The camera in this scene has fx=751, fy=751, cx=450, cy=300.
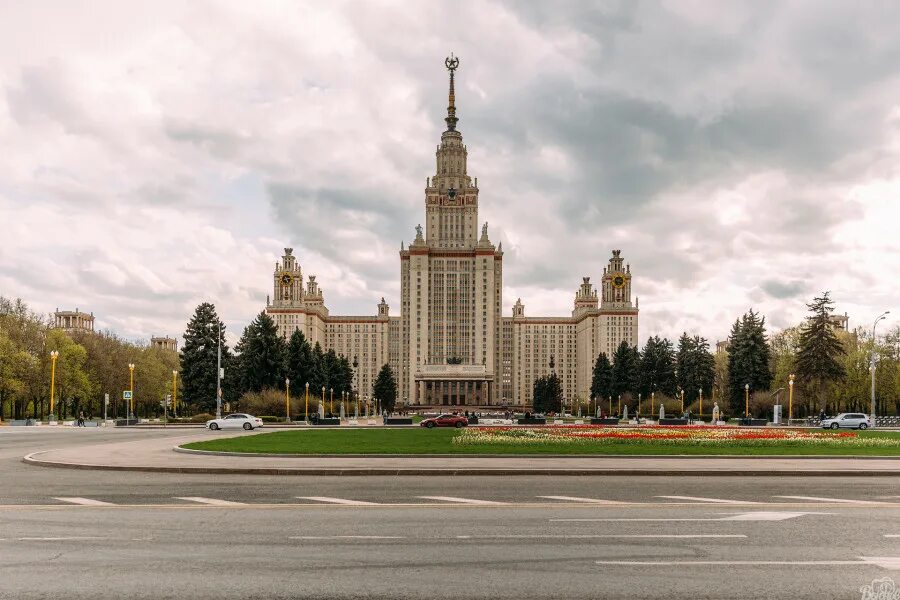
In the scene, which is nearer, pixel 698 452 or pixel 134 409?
pixel 698 452

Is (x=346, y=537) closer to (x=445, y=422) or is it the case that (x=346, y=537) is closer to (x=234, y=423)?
(x=234, y=423)

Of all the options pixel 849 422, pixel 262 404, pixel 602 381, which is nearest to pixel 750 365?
pixel 849 422

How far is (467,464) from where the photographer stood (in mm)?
22891

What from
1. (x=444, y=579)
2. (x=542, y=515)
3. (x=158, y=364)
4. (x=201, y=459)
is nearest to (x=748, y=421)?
(x=201, y=459)

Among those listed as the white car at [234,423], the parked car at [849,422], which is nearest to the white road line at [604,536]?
the white car at [234,423]

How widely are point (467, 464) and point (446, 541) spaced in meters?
11.8

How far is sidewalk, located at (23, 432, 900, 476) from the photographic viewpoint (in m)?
21.1

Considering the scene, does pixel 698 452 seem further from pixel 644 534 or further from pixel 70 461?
pixel 70 461

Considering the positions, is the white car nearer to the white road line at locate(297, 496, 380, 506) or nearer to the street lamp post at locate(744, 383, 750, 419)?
the white road line at locate(297, 496, 380, 506)

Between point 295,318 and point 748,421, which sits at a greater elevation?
point 295,318

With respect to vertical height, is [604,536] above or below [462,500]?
above

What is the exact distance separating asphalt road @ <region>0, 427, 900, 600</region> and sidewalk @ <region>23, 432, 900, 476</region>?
2698mm

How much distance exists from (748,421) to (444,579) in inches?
2710

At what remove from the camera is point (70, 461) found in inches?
944
